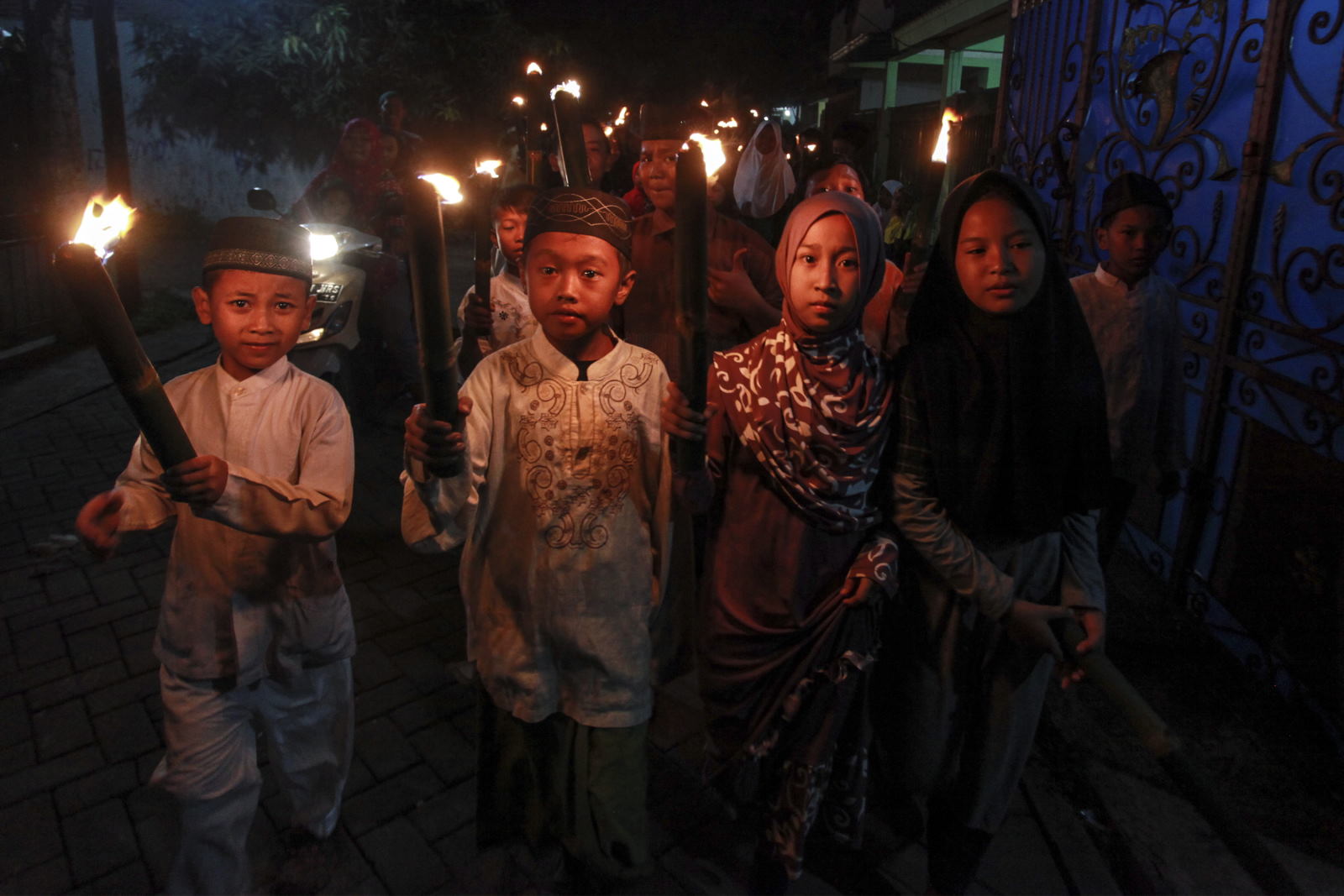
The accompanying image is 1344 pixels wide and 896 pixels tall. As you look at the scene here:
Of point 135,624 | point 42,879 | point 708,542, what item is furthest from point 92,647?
point 708,542

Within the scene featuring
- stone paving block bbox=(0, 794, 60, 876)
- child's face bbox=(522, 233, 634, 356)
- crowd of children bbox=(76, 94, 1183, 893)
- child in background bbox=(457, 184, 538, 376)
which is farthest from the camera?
child in background bbox=(457, 184, 538, 376)

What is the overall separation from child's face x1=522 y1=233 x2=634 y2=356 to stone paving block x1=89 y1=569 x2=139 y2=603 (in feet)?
11.2

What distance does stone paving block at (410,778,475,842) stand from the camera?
3.04 meters

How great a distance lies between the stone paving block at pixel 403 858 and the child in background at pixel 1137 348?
123 inches

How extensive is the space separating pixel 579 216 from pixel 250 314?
2.99 ft

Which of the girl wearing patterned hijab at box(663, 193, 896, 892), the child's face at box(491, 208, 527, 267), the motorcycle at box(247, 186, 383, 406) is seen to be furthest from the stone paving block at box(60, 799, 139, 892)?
the motorcycle at box(247, 186, 383, 406)

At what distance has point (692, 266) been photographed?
1.47 m

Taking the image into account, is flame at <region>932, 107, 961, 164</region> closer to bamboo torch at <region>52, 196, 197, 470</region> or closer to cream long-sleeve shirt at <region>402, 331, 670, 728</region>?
cream long-sleeve shirt at <region>402, 331, 670, 728</region>

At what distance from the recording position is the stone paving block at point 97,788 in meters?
3.11

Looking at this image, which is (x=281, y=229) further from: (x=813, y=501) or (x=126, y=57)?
(x=126, y=57)

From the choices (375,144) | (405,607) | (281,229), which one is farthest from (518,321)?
(375,144)

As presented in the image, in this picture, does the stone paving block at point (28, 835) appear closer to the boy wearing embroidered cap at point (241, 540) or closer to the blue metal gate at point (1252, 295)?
the boy wearing embroidered cap at point (241, 540)

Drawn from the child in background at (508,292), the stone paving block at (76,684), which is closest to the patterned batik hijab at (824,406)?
the child in background at (508,292)

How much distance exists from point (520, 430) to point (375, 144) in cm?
588
